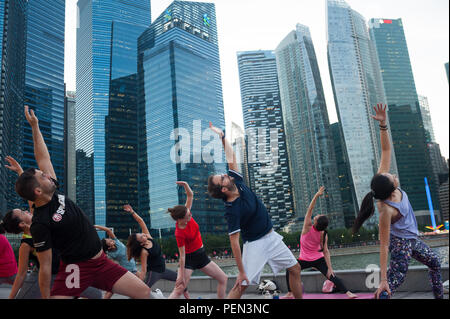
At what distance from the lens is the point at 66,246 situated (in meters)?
2.77

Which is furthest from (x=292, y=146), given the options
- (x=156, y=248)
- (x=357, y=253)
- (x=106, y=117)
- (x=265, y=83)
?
(x=156, y=248)

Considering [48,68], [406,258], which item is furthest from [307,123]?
[406,258]

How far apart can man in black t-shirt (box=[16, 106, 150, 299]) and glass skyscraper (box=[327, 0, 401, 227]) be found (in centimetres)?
9249

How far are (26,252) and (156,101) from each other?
59928 millimetres

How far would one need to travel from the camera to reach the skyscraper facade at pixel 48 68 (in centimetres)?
1295

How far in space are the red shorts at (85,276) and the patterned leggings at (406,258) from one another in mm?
2497

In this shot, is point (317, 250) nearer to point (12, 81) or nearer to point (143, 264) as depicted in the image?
point (143, 264)

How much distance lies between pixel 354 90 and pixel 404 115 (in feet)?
152

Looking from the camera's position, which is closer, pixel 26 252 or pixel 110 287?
pixel 110 287

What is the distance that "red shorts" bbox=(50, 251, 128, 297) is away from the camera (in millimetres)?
2674

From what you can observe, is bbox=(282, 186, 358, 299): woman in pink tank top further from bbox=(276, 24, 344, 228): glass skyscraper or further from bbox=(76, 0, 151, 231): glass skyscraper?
bbox=(276, 24, 344, 228): glass skyscraper

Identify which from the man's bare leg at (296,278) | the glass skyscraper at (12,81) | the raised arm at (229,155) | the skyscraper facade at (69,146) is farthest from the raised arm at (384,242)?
the glass skyscraper at (12,81)
